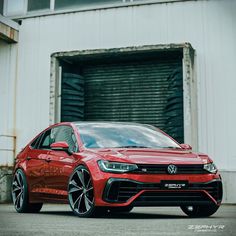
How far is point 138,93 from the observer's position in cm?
1798

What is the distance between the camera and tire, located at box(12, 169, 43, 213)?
1102cm

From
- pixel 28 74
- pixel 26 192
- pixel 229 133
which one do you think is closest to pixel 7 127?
pixel 28 74

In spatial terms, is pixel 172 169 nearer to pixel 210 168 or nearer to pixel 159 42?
pixel 210 168

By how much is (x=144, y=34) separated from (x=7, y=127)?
184 inches

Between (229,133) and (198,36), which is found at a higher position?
→ (198,36)

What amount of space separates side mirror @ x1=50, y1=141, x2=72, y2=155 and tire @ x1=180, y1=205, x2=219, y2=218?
198 centimetres

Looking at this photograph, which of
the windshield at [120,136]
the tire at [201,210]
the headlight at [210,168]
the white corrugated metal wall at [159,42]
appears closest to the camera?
the headlight at [210,168]

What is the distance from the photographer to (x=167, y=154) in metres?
9.31

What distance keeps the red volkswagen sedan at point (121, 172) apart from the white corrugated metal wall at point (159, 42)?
6276mm

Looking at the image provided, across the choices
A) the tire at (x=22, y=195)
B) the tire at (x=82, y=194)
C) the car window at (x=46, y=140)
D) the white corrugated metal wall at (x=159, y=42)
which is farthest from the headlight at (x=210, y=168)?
the white corrugated metal wall at (x=159, y=42)

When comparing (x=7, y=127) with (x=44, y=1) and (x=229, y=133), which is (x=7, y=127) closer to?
(x=44, y=1)

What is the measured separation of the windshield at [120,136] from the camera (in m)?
9.90

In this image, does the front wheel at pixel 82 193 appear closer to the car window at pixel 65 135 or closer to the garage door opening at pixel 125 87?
the car window at pixel 65 135

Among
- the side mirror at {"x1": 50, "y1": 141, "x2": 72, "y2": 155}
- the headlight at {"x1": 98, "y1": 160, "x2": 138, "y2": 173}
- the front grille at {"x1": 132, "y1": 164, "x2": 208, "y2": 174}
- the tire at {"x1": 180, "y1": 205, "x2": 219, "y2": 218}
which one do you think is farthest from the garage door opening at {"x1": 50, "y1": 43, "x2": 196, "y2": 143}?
the headlight at {"x1": 98, "y1": 160, "x2": 138, "y2": 173}
